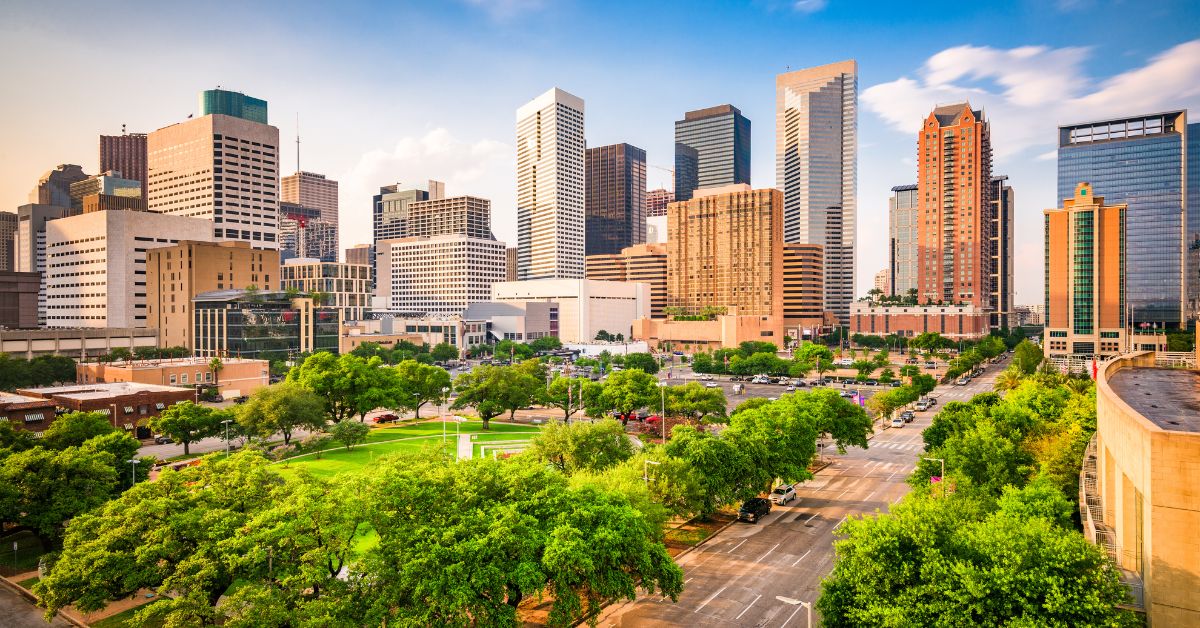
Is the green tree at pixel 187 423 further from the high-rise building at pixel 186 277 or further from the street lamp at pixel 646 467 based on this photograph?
the high-rise building at pixel 186 277

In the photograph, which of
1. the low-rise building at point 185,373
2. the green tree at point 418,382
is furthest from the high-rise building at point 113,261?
the green tree at point 418,382

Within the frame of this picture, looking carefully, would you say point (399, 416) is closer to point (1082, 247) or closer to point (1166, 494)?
point (1166, 494)

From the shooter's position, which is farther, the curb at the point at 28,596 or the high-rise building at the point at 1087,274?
the high-rise building at the point at 1087,274

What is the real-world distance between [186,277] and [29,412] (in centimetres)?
9637

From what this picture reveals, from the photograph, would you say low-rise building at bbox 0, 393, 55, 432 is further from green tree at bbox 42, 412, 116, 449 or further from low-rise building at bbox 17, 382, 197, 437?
green tree at bbox 42, 412, 116, 449

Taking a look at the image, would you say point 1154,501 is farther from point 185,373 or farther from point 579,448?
point 185,373

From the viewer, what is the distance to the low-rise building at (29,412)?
70375 mm

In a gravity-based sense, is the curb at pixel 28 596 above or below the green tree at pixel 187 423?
below

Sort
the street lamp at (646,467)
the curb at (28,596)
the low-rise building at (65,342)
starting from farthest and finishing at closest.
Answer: the low-rise building at (65,342) < the street lamp at (646,467) < the curb at (28,596)

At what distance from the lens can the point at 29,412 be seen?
236ft

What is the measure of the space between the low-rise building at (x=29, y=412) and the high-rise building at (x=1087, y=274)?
182065mm

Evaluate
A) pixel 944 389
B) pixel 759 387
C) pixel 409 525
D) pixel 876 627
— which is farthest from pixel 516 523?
pixel 944 389

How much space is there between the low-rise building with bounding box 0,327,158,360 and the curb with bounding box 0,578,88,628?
103 meters

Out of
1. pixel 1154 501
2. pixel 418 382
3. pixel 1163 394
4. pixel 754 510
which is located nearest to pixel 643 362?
pixel 418 382
